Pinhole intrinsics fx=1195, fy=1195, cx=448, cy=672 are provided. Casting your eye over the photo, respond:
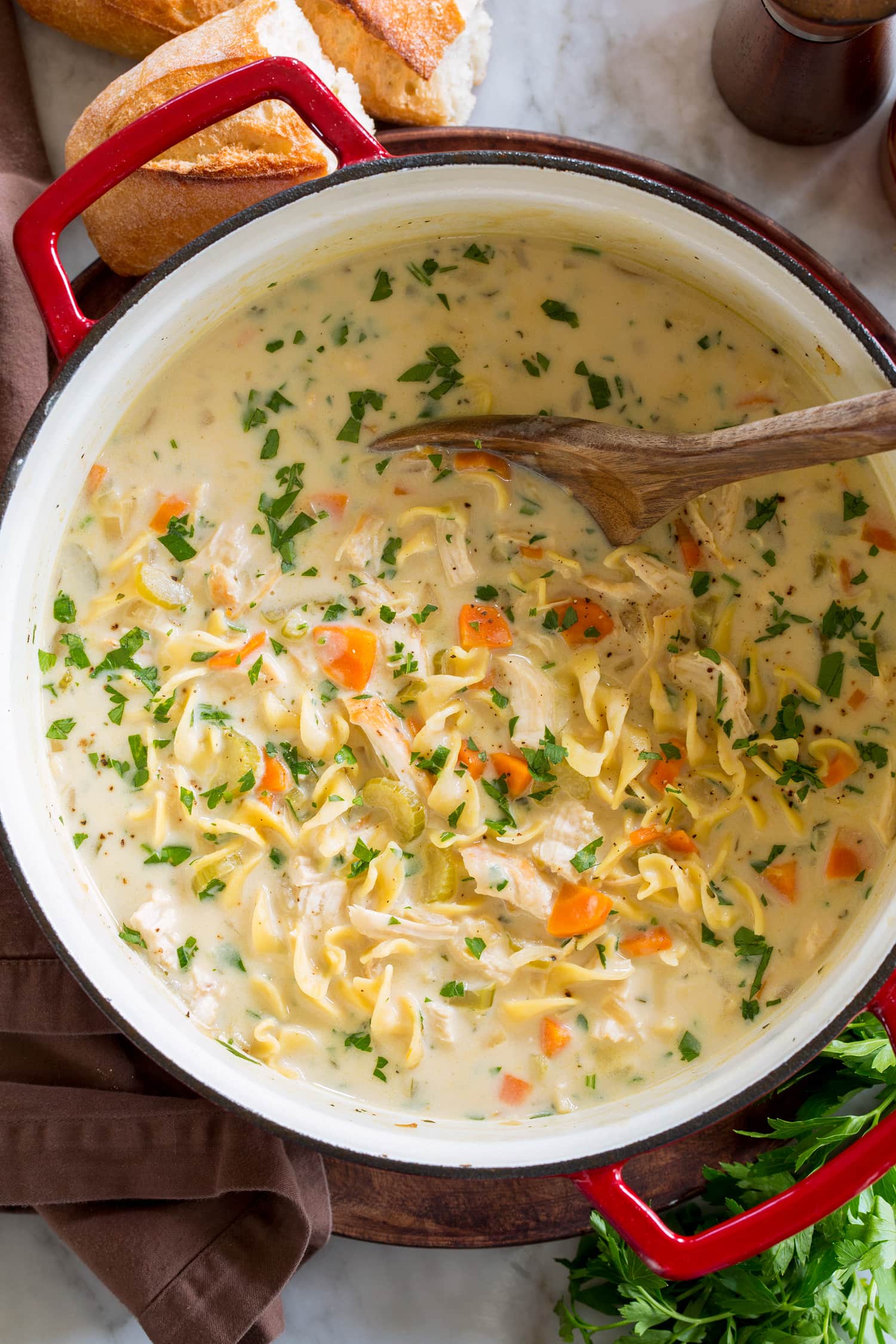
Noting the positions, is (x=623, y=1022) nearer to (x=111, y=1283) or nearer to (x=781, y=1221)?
(x=781, y=1221)

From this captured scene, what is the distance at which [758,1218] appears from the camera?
2.01 m

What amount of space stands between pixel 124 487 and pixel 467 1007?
126 centimetres

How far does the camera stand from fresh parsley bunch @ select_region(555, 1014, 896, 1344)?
2373 mm

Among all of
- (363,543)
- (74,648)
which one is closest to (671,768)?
(363,543)

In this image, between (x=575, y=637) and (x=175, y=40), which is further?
(x=575, y=637)

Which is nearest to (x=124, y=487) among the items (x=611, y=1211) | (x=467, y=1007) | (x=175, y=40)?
(x=175, y=40)

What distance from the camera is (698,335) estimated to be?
237 centimetres

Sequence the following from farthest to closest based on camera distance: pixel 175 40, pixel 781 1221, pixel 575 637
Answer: pixel 575 637 < pixel 175 40 < pixel 781 1221

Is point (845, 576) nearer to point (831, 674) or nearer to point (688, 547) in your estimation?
point (831, 674)

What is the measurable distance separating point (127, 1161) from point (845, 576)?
1.86 m

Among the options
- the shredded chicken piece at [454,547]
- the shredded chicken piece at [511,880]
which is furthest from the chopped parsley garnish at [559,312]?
the shredded chicken piece at [511,880]

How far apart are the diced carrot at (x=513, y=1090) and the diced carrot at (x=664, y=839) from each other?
1.72ft

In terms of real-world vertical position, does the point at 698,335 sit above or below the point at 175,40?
below

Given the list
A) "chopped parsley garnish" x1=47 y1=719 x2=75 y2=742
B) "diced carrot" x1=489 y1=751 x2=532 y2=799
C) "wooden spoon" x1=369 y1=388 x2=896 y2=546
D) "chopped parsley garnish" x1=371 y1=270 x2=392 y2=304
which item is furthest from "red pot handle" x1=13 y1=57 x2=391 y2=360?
"diced carrot" x1=489 y1=751 x2=532 y2=799
